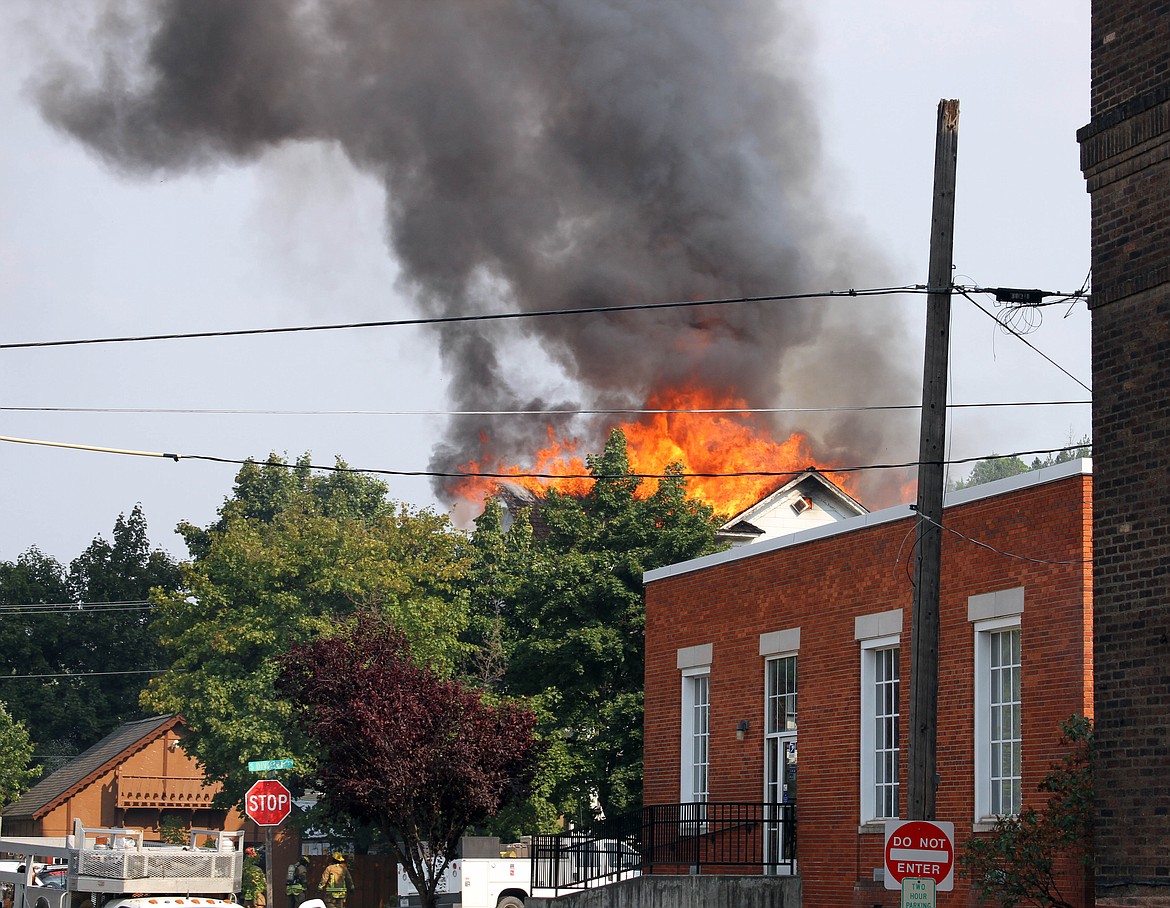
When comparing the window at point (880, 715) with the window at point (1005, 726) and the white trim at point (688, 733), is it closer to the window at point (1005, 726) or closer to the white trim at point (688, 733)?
the window at point (1005, 726)

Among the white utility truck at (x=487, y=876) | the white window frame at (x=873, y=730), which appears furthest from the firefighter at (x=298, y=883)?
the white window frame at (x=873, y=730)

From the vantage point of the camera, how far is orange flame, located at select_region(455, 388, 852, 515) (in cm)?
5203

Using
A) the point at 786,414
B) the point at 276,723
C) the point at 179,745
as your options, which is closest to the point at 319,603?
the point at 276,723

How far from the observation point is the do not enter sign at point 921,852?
13484mm

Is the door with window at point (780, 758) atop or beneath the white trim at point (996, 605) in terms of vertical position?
beneath

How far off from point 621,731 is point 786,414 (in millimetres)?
35512

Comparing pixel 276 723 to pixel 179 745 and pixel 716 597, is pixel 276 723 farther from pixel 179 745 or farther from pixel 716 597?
pixel 716 597

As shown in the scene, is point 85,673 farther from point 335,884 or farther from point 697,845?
point 697,845

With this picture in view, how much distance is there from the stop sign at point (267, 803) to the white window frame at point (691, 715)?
18.9ft

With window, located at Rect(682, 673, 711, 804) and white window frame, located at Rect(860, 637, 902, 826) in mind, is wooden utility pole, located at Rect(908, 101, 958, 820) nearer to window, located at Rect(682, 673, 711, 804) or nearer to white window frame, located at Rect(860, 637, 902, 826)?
white window frame, located at Rect(860, 637, 902, 826)

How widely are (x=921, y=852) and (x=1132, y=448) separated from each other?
3.73 meters

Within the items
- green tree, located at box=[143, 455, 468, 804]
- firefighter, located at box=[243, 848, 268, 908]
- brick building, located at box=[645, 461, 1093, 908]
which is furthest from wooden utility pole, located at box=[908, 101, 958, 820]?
firefighter, located at box=[243, 848, 268, 908]

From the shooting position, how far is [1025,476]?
18750 mm

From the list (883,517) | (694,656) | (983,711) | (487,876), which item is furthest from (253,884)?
(983,711)
